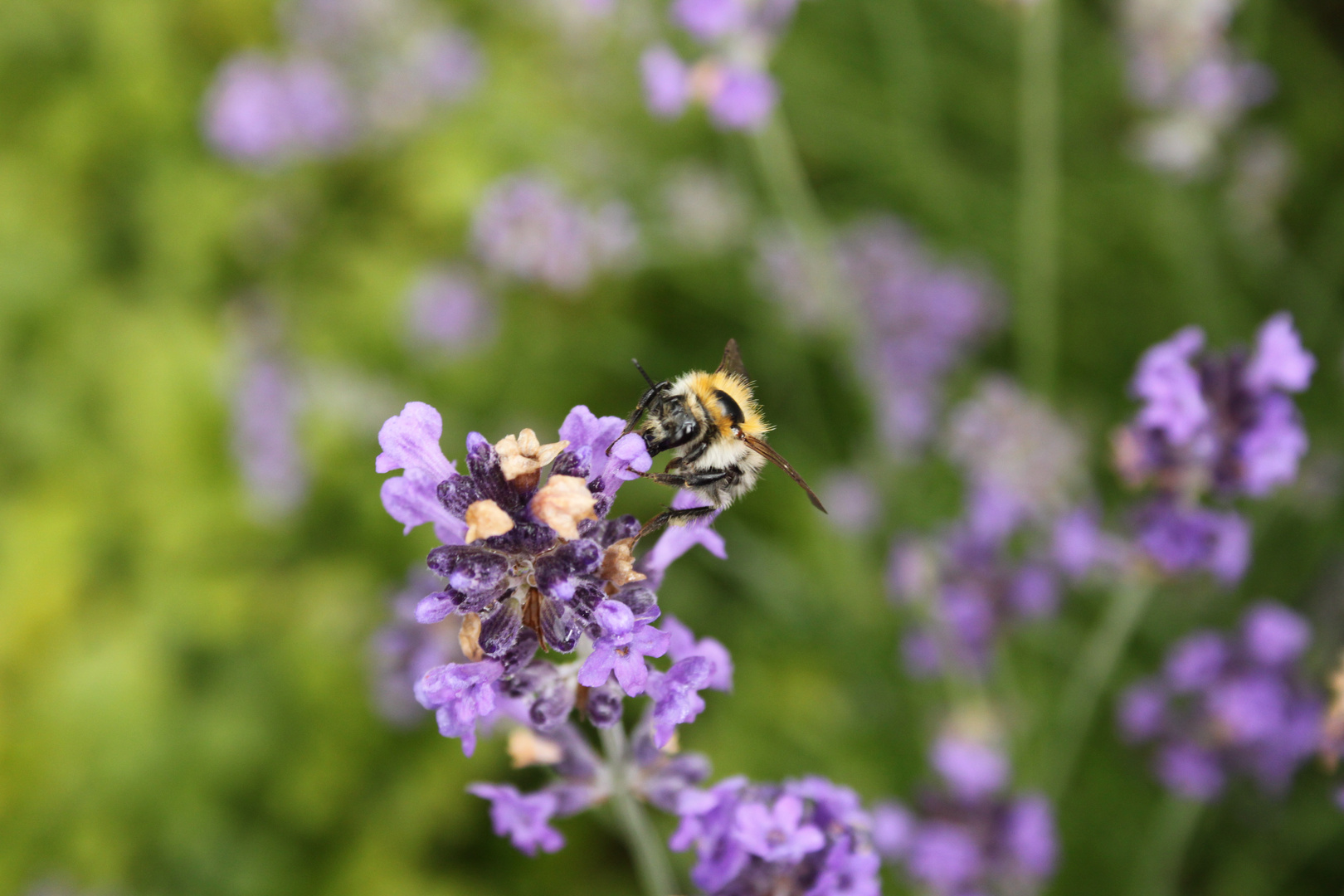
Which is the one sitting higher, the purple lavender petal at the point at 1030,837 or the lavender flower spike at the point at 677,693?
the purple lavender petal at the point at 1030,837

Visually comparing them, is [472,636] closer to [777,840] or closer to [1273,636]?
[777,840]

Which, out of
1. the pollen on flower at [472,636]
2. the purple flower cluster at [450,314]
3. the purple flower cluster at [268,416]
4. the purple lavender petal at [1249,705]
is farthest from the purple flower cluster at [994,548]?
the purple flower cluster at [268,416]

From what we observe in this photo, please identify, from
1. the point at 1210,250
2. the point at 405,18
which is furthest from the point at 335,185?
the point at 1210,250

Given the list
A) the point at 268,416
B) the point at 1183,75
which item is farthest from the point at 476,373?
the point at 1183,75

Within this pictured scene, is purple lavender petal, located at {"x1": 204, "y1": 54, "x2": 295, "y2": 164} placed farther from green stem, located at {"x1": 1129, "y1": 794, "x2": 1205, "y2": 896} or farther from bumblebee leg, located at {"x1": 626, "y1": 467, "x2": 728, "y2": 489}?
green stem, located at {"x1": 1129, "y1": 794, "x2": 1205, "y2": 896}

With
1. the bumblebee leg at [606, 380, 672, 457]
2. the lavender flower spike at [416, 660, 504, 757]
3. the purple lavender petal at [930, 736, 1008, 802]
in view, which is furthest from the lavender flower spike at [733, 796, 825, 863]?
the purple lavender petal at [930, 736, 1008, 802]

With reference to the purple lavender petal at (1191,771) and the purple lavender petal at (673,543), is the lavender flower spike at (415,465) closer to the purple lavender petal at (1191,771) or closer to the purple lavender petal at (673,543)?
the purple lavender petal at (673,543)
